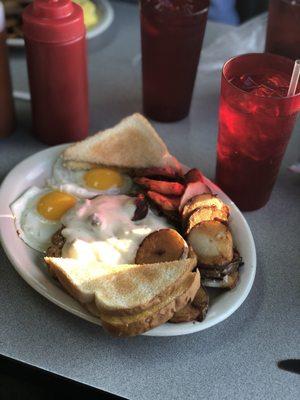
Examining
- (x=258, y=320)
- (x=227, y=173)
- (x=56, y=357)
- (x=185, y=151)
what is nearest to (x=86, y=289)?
(x=56, y=357)

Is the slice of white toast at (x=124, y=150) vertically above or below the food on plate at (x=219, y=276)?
above

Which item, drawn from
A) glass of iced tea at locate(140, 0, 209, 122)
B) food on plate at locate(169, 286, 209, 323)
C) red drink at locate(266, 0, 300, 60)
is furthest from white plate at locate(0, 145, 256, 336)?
red drink at locate(266, 0, 300, 60)

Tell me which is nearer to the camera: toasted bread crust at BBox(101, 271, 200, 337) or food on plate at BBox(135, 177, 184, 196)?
toasted bread crust at BBox(101, 271, 200, 337)

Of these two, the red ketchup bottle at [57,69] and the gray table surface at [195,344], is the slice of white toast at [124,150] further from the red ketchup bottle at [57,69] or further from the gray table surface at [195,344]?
the gray table surface at [195,344]

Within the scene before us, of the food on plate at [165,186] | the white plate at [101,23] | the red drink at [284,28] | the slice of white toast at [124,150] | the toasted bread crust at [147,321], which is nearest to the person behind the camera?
the toasted bread crust at [147,321]

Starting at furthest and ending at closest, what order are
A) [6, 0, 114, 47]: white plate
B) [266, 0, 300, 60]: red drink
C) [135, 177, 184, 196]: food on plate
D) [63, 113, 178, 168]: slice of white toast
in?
[6, 0, 114, 47]: white plate < [266, 0, 300, 60]: red drink < [63, 113, 178, 168]: slice of white toast < [135, 177, 184, 196]: food on plate

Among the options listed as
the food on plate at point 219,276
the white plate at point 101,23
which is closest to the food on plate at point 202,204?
the food on plate at point 219,276

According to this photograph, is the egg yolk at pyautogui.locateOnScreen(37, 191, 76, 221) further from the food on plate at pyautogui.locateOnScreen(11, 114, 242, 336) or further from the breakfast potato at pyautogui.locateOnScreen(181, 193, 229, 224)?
the breakfast potato at pyautogui.locateOnScreen(181, 193, 229, 224)
